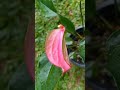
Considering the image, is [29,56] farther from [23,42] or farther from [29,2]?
[29,2]

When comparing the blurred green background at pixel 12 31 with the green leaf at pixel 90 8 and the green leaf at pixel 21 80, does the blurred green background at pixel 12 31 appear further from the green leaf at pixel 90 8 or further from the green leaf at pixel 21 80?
the green leaf at pixel 90 8

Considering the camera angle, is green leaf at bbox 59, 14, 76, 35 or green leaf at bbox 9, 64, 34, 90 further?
green leaf at bbox 9, 64, 34, 90

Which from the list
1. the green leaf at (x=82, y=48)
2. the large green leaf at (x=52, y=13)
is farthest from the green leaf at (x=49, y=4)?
the green leaf at (x=82, y=48)

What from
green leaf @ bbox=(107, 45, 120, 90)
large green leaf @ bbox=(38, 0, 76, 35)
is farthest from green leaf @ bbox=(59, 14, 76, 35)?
green leaf @ bbox=(107, 45, 120, 90)

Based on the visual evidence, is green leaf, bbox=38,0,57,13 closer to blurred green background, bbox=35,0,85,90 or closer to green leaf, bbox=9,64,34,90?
blurred green background, bbox=35,0,85,90

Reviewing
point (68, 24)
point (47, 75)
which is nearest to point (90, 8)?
point (68, 24)

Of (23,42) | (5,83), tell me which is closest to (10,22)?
(23,42)
